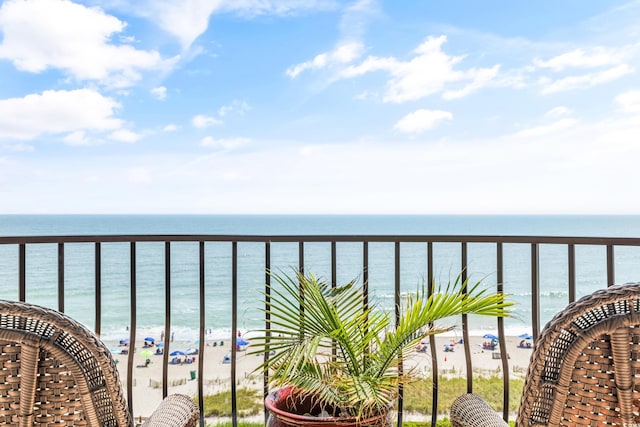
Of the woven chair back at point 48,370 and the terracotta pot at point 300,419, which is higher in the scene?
the woven chair back at point 48,370

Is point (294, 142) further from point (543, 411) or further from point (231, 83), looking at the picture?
point (543, 411)

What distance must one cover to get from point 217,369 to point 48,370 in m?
12.4

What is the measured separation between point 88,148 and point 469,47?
2375cm

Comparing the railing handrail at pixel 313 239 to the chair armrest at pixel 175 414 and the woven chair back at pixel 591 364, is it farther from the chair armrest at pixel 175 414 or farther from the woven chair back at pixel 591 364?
the woven chair back at pixel 591 364

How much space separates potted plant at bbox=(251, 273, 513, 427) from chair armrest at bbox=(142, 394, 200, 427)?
0.28 metres

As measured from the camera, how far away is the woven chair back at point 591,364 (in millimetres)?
1006

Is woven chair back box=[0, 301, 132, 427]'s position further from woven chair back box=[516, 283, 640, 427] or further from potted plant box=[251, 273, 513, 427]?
woven chair back box=[516, 283, 640, 427]

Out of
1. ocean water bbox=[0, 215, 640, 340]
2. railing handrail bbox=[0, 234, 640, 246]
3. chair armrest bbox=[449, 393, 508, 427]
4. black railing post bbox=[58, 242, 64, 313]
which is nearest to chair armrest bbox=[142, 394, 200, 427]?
chair armrest bbox=[449, 393, 508, 427]

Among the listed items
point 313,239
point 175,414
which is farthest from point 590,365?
point 313,239

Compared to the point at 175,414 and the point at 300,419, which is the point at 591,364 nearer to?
the point at 300,419

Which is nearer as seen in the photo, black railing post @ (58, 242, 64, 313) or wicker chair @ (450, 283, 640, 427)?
wicker chair @ (450, 283, 640, 427)

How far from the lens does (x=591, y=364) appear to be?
1045 millimetres

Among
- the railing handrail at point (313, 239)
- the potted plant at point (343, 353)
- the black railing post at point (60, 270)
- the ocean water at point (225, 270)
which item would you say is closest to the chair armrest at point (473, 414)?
the potted plant at point (343, 353)

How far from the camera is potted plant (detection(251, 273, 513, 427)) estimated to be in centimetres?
161
